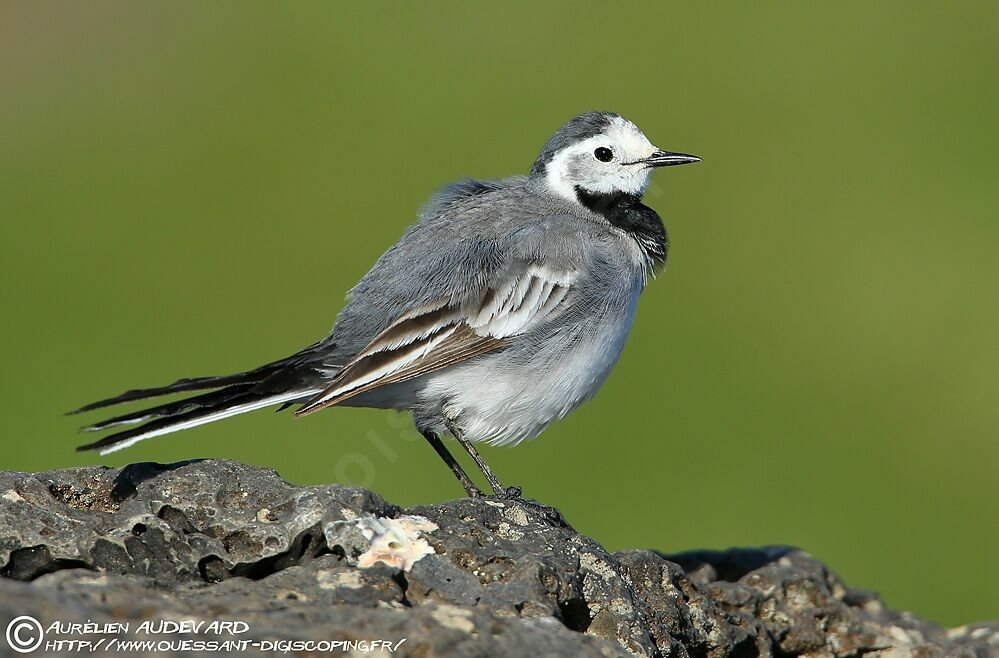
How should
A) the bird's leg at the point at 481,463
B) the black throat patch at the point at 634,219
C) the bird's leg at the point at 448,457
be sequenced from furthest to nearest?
the black throat patch at the point at 634,219 < the bird's leg at the point at 448,457 < the bird's leg at the point at 481,463

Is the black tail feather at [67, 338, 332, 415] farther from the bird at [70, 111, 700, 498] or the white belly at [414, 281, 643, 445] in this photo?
the white belly at [414, 281, 643, 445]

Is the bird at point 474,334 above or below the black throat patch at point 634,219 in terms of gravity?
below

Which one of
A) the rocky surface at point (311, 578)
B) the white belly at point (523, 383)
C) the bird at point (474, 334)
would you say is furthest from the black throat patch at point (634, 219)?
the rocky surface at point (311, 578)

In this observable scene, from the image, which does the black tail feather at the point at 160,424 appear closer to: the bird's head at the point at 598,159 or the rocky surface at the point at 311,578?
the rocky surface at the point at 311,578

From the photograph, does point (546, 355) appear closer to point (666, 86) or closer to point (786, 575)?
point (786, 575)

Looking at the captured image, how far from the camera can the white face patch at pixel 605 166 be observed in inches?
322

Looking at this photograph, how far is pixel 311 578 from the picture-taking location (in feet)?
15.6

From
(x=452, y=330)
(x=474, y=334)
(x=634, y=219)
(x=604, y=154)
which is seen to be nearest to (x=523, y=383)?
(x=474, y=334)

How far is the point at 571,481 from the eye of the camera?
45.7ft

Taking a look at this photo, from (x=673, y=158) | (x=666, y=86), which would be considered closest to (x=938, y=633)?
(x=673, y=158)

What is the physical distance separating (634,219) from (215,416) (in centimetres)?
312

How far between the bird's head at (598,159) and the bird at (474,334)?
0.38 metres

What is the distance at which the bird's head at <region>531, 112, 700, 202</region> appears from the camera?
8195 mm

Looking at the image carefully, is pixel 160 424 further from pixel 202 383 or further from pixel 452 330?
pixel 452 330
